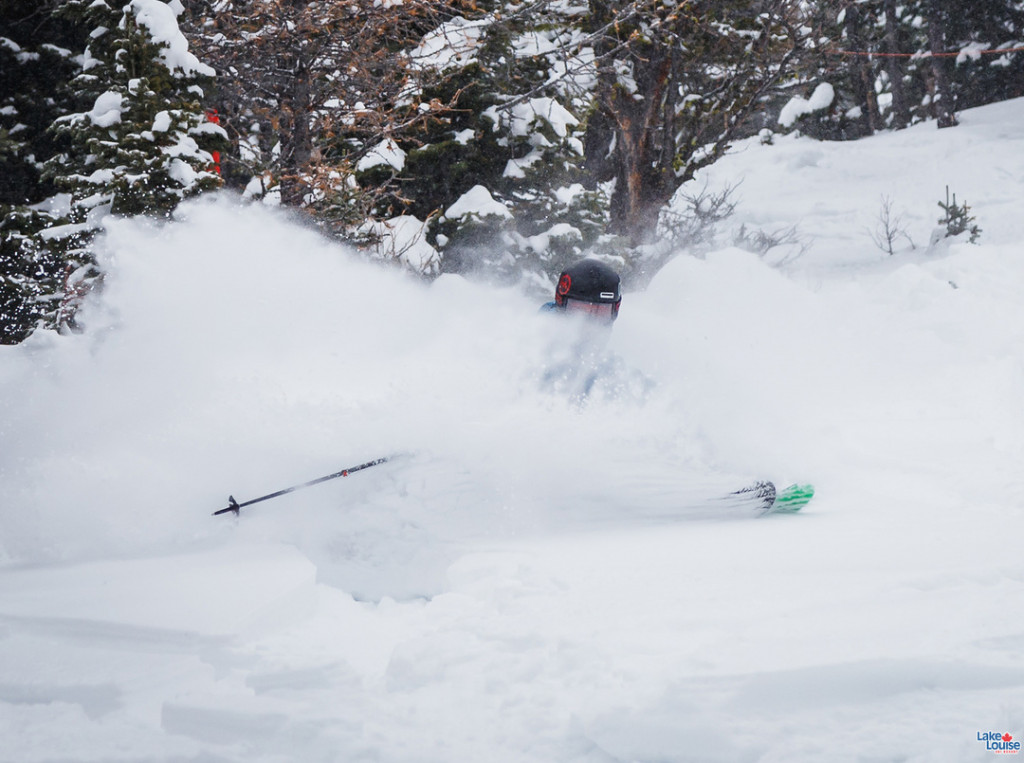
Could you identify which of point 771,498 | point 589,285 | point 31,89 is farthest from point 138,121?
point 771,498

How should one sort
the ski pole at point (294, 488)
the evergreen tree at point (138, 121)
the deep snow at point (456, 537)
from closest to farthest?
the deep snow at point (456, 537) → the ski pole at point (294, 488) → the evergreen tree at point (138, 121)

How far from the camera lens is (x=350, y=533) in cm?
396

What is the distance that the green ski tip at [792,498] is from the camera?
15.7 ft

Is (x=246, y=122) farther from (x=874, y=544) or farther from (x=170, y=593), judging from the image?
(x=874, y=544)

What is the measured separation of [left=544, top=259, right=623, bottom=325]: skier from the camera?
5484 mm

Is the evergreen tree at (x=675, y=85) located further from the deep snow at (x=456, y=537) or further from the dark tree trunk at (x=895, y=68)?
the dark tree trunk at (x=895, y=68)

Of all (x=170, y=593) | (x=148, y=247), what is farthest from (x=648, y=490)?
(x=148, y=247)

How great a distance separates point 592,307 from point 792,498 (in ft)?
5.94

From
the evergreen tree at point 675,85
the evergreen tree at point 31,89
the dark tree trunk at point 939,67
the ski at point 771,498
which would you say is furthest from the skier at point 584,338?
the dark tree trunk at point 939,67

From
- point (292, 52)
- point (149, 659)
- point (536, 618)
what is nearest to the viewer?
point (149, 659)

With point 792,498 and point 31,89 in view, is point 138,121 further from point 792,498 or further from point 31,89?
point 792,498

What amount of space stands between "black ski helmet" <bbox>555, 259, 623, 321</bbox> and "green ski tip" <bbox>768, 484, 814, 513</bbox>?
1.68 metres

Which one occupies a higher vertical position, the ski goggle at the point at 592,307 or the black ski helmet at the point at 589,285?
the black ski helmet at the point at 589,285

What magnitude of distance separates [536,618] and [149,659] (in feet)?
4.61
